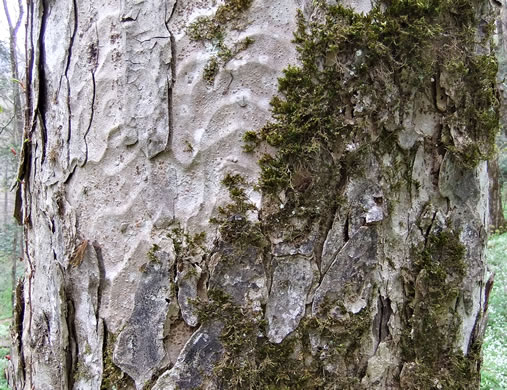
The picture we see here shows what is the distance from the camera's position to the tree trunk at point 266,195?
2.66 ft

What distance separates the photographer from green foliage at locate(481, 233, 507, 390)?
407 centimetres

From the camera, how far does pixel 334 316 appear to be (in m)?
0.82

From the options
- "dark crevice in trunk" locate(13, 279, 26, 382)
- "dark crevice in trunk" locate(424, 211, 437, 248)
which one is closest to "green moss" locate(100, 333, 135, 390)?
"dark crevice in trunk" locate(13, 279, 26, 382)

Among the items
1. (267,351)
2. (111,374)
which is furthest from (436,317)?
(111,374)

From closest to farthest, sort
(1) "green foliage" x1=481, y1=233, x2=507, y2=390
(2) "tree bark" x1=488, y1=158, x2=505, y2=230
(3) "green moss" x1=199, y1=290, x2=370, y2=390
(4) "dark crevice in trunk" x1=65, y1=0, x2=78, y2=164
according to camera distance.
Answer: (3) "green moss" x1=199, y1=290, x2=370, y2=390, (4) "dark crevice in trunk" x1=65, y1=0, x2=78, y2=164, (1) "green foliage" x1=481, y1=233, x2=507, y2=390, (2) "tree bark" x1=488, y1=158, x2=505, y2=230

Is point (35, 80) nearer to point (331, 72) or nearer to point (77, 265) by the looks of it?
point (77, 265)

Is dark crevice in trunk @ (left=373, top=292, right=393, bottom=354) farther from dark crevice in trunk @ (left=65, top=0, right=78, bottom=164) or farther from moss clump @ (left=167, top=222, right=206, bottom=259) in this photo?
dark crevice in trunk @ (left=65, top=0, right=78, bottom=164)

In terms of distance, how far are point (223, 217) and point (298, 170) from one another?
0.18 m

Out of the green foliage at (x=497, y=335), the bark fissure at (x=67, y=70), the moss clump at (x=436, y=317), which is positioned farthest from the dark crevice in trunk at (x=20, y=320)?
the green foliage at (x=497, y=335)

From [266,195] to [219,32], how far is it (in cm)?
35

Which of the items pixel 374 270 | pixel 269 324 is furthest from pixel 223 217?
pixel 374 270

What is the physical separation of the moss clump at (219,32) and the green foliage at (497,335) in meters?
2.99

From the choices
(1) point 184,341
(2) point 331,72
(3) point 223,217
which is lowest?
(1) point 184,341

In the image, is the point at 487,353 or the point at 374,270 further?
the point at 487,353
